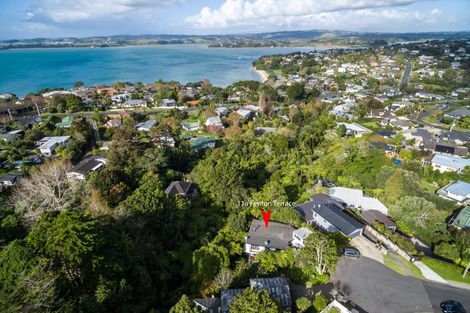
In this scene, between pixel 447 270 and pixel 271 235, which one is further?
pixel 271 235

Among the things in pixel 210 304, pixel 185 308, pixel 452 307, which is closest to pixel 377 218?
pixel 452 307

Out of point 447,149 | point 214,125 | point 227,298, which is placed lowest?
point 227,298

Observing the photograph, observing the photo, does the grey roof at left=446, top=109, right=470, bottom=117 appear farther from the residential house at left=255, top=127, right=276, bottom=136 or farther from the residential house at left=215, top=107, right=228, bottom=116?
the residential house at left=215, top=107, right=228, bottom=116

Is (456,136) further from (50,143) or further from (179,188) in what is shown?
(50,143)

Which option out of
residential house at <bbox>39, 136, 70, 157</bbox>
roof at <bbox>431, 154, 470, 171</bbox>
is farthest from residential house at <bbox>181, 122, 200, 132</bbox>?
roof at <bbox>431, 154, 470, 171</bbox>

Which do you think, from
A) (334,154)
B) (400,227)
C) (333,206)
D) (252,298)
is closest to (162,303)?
(252,298)

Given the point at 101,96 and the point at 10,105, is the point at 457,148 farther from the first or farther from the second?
the point at 10,105
